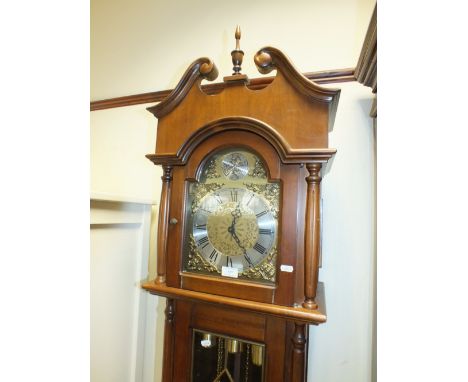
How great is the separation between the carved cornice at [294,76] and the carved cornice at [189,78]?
0.14m

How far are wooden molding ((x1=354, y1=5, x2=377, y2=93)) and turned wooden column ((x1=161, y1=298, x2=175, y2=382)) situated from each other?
2.89ft

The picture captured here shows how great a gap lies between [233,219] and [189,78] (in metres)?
0.43

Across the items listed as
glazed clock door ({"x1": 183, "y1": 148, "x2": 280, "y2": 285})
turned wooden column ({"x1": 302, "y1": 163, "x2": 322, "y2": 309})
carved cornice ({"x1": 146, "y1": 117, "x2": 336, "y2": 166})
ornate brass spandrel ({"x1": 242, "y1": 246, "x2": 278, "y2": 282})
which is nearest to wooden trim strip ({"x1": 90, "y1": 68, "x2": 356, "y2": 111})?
carved cornice ({"x1": 146, "y1": 117, "x2": 336, "y2": 166})

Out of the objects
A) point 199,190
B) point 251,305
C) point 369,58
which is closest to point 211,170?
point 199,190

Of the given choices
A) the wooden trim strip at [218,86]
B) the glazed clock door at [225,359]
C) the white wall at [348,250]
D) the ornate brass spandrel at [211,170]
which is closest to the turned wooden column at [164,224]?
the ornate brass spandrel at [211,170]

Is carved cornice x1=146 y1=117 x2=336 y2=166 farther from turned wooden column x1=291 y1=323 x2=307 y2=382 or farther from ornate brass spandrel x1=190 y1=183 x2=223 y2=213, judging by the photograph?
turned wooden column x1=291 y1=323 x2=307 y2=382

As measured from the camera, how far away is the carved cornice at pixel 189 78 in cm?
73

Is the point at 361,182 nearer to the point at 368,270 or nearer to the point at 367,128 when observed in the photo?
the point at 367,128

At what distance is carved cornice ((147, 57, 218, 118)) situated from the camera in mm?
731

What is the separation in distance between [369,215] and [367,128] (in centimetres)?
31

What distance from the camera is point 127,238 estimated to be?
1.05 meters

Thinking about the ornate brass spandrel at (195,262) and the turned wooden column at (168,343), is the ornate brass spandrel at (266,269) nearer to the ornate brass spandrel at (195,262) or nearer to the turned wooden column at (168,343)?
the ornate brass spandrel at (195,262)

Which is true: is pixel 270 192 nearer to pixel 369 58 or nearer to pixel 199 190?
pixel 199 190
